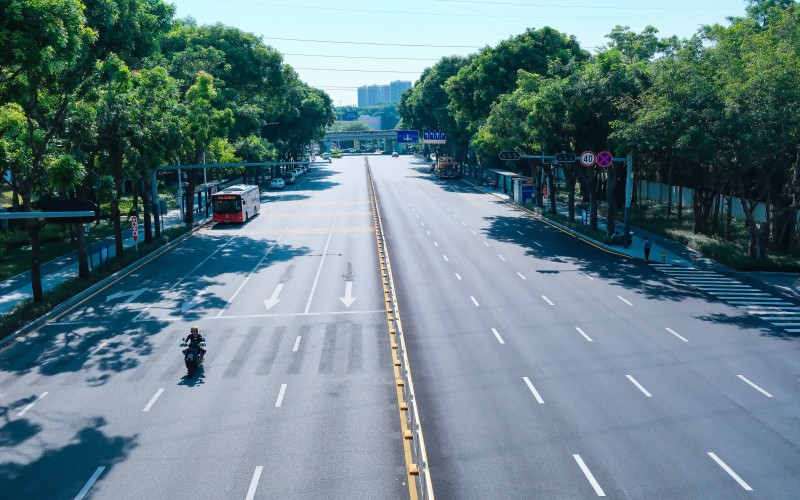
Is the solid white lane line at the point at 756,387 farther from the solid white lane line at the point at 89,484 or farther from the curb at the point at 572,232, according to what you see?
the curb at the point at 572,232

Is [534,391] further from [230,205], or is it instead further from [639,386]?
[230,205]

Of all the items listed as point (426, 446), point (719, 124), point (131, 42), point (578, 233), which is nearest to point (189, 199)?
point (131, 42)

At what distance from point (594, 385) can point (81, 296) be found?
24485 millimetres

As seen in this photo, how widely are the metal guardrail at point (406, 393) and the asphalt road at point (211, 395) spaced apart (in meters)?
0.33

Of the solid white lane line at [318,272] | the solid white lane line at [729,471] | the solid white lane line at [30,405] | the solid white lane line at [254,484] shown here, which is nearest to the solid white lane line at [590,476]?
the solid white lane line at [729,471]

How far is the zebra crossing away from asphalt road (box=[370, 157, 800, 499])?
801 mm

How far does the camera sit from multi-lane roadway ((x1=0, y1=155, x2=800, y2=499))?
15750 mm

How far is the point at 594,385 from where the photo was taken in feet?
69.5

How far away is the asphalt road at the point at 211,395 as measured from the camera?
1580 centimetres

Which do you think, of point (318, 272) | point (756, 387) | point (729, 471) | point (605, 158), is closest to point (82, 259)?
point (318, 272)

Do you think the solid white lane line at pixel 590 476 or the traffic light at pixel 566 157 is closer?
the solid white lane line at pixel 590 476

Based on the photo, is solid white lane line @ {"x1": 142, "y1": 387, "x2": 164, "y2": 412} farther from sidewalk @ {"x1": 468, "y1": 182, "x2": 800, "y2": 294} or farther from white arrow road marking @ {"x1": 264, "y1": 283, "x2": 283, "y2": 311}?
sidewalk @ {"x1": 468, "y1": 182, "x2": 800, "y2": 294}

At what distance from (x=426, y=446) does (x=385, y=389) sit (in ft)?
13.3

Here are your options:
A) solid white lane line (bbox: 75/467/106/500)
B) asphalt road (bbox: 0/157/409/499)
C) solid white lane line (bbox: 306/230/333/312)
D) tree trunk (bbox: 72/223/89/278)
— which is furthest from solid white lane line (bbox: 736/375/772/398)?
tree trunk (bbox: 72/223/89/278)
